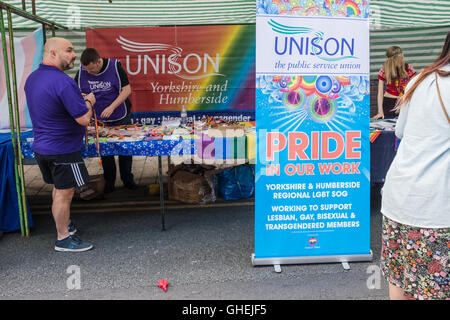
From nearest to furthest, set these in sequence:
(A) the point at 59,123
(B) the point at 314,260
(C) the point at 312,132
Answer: (C) the point at 312,132 < (B) the point at 314,260 < (A) the point at 59,123

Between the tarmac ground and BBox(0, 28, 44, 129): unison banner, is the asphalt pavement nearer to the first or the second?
the tarmac ground

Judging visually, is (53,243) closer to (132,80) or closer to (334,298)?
(334,298)

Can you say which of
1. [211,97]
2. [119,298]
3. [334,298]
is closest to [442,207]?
[334,298]

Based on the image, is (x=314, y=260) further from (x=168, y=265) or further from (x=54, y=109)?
(x=54, y=109)

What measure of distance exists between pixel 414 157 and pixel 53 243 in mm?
3481

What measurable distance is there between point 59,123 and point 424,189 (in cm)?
296

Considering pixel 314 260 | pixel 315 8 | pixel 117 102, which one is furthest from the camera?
pixel 117 102

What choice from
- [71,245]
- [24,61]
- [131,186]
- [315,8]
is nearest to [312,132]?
[315,8]

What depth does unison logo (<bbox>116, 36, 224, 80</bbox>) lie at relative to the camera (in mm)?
6641

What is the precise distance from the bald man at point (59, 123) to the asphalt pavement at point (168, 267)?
375mm

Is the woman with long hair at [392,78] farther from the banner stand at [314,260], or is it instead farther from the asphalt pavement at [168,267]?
the banner stand at [314,260]

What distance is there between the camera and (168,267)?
3688 mm

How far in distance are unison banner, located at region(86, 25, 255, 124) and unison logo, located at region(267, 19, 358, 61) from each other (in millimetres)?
3543

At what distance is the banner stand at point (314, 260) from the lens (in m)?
3.61
